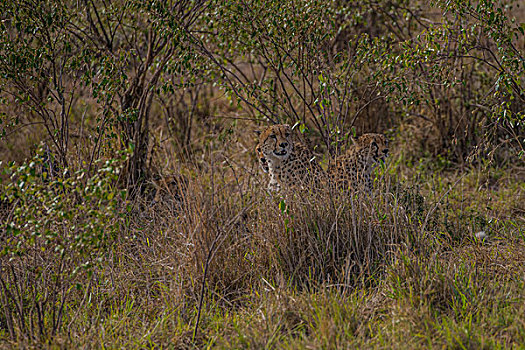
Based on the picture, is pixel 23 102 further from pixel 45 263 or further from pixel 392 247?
pixel 392 247

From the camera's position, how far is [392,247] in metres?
4.36

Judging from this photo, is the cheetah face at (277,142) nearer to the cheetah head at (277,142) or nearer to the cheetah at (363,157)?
the cheetah head at (277,142)

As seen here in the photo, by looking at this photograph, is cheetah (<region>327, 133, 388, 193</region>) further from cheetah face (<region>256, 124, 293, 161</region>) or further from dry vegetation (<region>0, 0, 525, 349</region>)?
cheetah face (<region>256, 124, 293, 161</region>)

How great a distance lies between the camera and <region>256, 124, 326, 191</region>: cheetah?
5.31 meters

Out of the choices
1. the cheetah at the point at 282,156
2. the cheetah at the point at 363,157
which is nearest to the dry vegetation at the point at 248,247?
the cheetah at the point at 363,157

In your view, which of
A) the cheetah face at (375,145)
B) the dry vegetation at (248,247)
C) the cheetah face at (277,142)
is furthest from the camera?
the cheetah face at (375,145)

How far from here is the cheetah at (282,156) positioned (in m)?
5.31

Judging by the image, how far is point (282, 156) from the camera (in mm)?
5398

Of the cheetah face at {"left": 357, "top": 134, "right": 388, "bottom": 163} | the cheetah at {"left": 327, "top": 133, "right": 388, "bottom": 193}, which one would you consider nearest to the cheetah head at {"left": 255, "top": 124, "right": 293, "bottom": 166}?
the cheetah at {"left": 327, "top": 133, "right": 388, "bottom": 193}

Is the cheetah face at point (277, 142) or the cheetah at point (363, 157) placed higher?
the cheetah face at point (277, 142)

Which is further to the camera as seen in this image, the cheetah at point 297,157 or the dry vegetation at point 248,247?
the cheetah at point 297,157

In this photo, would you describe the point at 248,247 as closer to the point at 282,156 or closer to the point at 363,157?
the point at 282,156

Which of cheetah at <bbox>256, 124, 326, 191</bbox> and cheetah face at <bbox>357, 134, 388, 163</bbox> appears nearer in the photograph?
cheetah at <bbox>256, 124, 326, 191</bbox>

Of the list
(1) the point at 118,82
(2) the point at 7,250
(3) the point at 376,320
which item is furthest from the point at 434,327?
(1) the point at 118,82
